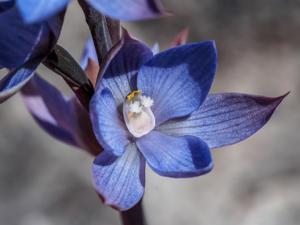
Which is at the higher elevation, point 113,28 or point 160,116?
point 113,28

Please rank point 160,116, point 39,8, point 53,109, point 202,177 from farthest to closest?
point 202,177
point 53,109
point 160,116
point 39,8

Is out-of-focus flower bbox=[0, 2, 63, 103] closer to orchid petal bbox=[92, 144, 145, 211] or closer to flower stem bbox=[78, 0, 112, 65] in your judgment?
flower stem bbox=[78, 0, 112, 65]

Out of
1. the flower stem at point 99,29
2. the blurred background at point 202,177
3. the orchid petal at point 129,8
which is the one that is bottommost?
the blurred background at point 202,177

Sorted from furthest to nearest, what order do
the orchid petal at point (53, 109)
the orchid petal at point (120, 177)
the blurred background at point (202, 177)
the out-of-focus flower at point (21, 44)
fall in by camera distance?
1. the blurred background at point (202, 177)
2. the orchid petal at point (53, 109)
3. the orchid petal at point (120, 177)
4. the out-of-focus flower at point (21, 44)

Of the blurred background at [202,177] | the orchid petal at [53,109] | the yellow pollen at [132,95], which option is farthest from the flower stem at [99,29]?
the blurred background at [202,177]

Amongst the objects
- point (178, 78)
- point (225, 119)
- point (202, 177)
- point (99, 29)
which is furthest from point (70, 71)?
point (202, 177)

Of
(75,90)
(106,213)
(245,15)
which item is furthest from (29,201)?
(75,90)

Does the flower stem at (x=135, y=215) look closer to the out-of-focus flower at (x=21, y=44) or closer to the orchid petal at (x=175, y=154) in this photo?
the orchid petal at (x=175, y=154)

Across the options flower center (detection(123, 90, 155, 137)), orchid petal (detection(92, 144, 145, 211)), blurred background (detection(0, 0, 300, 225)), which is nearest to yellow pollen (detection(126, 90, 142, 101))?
flower center (detection(123, 90, 155, 137))

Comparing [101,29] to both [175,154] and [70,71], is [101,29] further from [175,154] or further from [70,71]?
[175,154]
